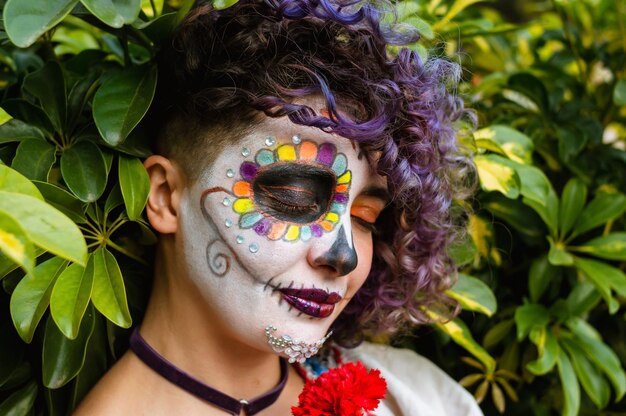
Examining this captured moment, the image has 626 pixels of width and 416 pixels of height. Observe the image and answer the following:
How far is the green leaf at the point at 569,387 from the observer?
1510 mm

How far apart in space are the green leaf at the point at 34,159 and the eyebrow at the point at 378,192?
52 cm

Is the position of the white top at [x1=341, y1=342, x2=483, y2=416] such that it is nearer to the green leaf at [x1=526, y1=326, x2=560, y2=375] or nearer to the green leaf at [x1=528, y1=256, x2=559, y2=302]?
the green leaf at [x1=526, y1=326, x2=560, y2=375]

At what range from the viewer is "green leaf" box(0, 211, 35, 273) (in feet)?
2.49

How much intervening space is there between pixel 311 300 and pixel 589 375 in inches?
27.8

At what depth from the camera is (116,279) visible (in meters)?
1.17

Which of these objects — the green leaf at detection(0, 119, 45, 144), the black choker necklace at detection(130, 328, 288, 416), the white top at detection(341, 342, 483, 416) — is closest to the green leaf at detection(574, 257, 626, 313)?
the white top at detection(341, 342, 483, 416)

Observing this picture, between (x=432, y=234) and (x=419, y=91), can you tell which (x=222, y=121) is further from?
(x=432, y=234)

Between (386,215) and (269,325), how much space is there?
1.16ft

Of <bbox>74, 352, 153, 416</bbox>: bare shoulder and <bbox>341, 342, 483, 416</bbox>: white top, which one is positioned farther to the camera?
<bbox>341, 342, 483, 416</bbox>: white top

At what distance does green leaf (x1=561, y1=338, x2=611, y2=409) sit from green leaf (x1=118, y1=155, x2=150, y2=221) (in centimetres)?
94

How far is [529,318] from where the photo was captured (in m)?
1.58

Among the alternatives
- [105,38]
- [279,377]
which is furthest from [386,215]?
[105,38]

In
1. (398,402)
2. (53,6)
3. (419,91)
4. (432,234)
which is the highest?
(53,6)

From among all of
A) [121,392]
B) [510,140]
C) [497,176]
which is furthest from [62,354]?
[510,140]
